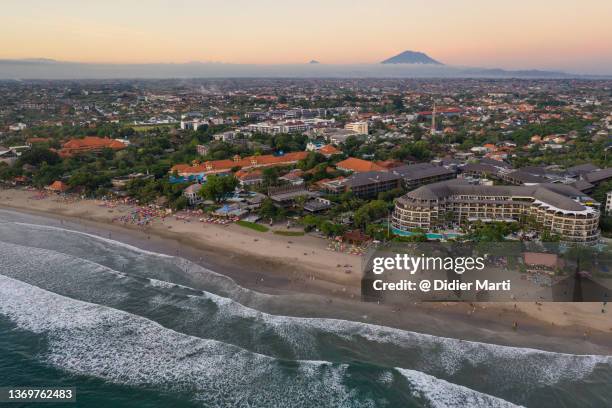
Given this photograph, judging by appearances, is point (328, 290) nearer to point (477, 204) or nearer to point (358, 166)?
point (477, 204)

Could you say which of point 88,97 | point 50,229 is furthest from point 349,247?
point 88,97

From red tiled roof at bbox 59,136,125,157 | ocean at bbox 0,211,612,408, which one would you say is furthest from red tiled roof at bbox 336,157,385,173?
red tiled roof at bbox 59,136,125,157

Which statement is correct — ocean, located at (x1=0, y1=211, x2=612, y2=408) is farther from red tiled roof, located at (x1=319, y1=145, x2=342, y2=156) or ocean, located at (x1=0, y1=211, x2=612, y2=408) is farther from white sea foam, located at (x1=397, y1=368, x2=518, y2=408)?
red tiled roof, located at (x1=319, y1=145, x2=342, y2=156)

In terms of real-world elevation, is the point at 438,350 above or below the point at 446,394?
above

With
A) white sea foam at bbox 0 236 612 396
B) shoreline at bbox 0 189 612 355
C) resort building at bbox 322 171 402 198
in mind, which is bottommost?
white sea foam at bbox 0 236 612 396

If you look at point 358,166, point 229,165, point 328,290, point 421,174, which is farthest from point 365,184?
point 229,165

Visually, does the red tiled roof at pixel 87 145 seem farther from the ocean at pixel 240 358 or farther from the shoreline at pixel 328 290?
the ocean at pixel 240 358
